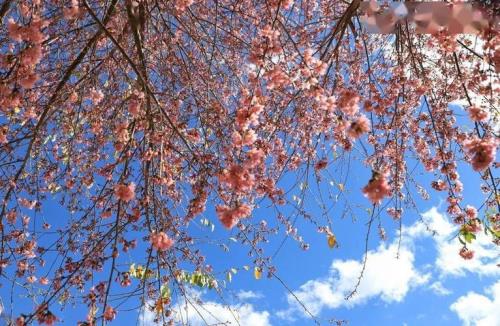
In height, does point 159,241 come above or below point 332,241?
below

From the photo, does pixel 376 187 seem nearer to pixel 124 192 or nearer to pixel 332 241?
pixel 124 192

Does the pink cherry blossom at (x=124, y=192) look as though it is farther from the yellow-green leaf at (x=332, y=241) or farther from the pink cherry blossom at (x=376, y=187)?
the yellow-green leaf at (x=332, y=241)

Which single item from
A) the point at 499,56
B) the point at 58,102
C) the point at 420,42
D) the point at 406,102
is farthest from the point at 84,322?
the point at 420,42

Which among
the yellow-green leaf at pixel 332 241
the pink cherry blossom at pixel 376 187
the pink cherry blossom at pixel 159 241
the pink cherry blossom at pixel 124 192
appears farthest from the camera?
the yellow-green leaf at pixel 332 241

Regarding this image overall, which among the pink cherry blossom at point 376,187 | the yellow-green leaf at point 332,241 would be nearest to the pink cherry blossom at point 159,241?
the pink cherry blossom at point 376,187

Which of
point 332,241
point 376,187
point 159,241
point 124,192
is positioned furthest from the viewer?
point 332,241

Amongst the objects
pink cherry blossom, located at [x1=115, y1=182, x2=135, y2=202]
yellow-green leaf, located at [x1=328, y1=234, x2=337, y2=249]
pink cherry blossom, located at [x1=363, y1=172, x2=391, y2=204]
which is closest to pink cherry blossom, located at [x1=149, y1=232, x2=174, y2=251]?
pink cherry blossom, located at [x1=115, y1=182, x2=135, y2=202]

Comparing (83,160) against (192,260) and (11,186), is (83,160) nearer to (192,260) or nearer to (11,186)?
(11,186)

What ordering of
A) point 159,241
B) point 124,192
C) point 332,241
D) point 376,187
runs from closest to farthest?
point 376,187 → point 159,241 → point 124,192 → point 332,241

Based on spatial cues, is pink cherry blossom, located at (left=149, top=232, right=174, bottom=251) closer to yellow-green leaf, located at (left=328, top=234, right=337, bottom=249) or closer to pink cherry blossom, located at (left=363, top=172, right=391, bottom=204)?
pink cherry blossom, located at (left=363, top=172, right=391, bottom=204)

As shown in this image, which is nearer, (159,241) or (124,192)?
(159,241)

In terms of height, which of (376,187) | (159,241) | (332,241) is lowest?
(376,187)

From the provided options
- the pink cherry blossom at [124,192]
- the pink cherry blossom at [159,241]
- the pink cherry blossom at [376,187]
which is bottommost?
the pink cherry blossom at [376,187]

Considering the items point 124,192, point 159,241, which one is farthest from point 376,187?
point 124,192
